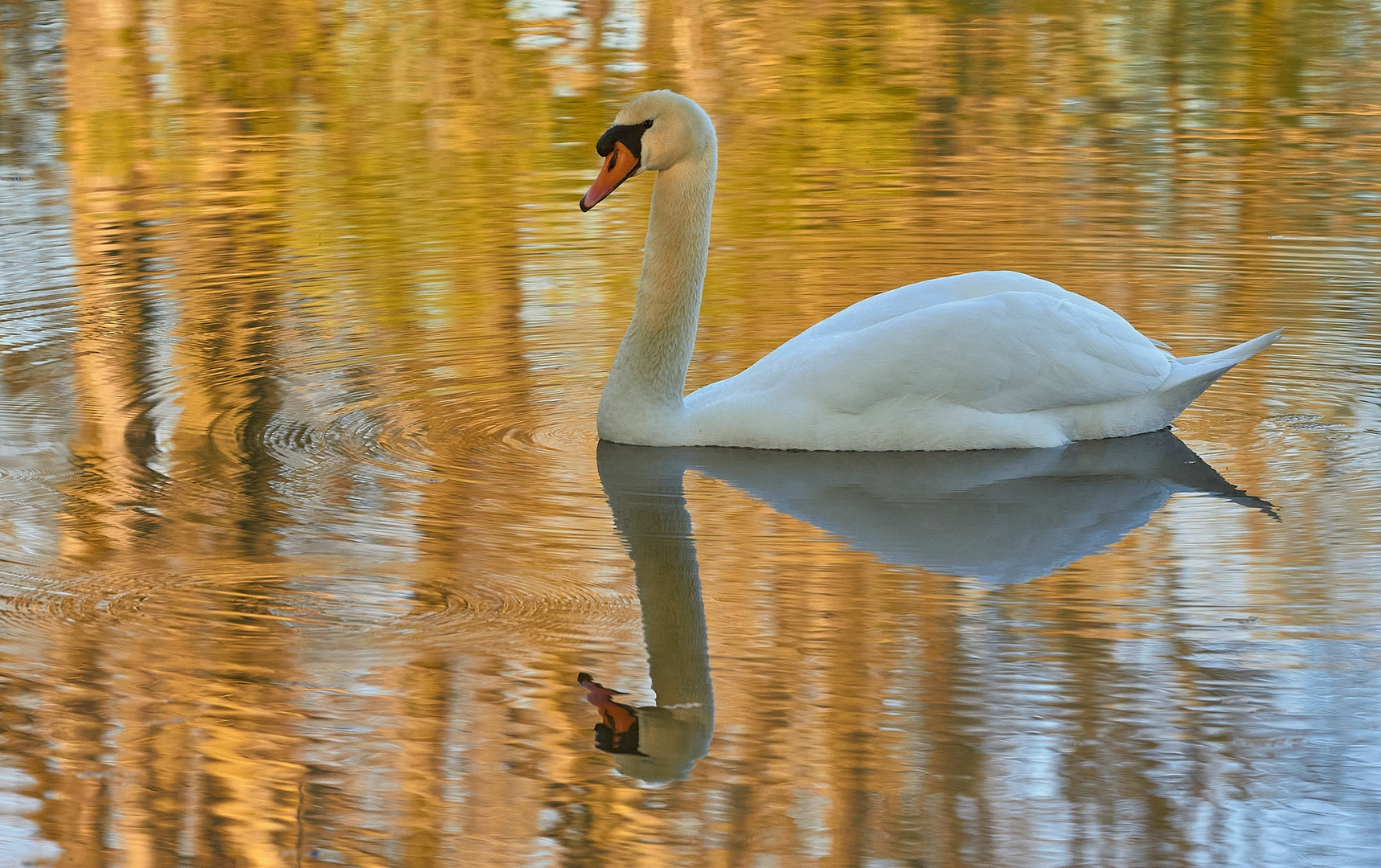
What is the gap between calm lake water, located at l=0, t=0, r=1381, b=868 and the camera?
4492 millimetres

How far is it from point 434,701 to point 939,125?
11.6 m

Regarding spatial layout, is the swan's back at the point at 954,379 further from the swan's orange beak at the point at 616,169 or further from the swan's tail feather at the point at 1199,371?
the swan's orange beak at the point at 616,169

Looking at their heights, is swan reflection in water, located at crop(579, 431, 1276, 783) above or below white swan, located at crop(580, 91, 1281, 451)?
below

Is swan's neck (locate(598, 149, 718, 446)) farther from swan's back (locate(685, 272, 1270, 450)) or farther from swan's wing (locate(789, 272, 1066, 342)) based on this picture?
swan's wing (locate(789, 272, 1066, 342))

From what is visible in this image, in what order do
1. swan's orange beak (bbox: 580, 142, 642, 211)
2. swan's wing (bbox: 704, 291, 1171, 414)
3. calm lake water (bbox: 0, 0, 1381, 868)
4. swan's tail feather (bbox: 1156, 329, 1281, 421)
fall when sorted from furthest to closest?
swan's tail feather (bbox: 1156, 329, 1281, 421)
swan's orange beak (bbox: 580, 142, 642, 211)
swan's wing (bbox: 704, 291, 1171, 414)
calm lake water (bbox: 0, 0, 1381, 868)

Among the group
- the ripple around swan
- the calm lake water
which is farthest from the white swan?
the ripple around swan

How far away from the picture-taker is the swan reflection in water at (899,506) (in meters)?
5.63

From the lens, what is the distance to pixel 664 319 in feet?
25.5

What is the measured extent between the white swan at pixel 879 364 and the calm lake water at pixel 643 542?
0.14 meters

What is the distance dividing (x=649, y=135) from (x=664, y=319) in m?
0.75

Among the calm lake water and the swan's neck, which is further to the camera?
the swan's neck

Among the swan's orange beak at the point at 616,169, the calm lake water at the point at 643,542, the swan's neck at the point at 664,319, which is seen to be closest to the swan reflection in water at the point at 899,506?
the calm lake water at the point at 643,542

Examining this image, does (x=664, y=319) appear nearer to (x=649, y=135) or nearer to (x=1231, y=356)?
(x=649, y=135)

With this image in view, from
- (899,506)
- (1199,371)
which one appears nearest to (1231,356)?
(1199,371)
